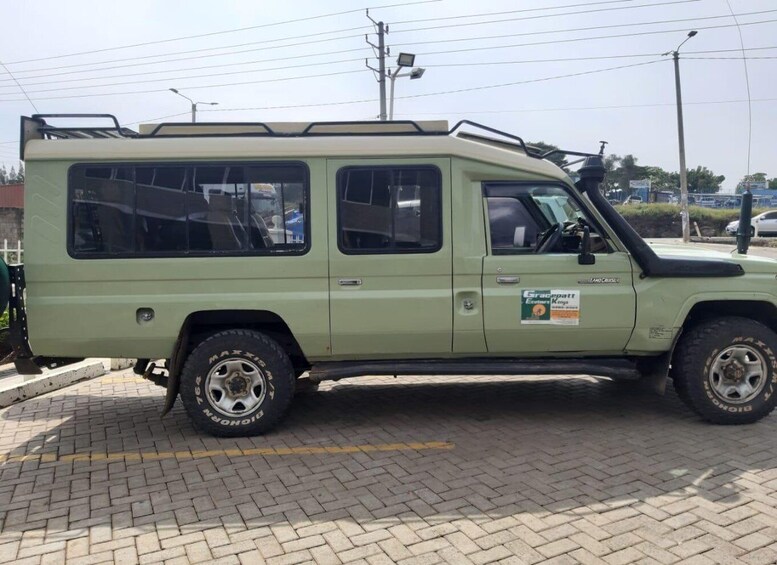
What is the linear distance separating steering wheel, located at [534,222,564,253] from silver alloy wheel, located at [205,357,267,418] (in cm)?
242

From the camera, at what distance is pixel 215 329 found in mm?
5059

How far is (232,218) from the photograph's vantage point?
15.8ft

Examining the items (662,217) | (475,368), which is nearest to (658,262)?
(475,368)

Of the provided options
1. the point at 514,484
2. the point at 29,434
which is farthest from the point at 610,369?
the point at 29,434

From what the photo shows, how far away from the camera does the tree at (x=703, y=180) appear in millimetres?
74812

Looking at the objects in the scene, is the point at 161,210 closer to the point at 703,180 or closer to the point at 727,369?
the point at 727,369

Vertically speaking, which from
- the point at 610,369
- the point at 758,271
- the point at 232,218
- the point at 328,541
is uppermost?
the point at 232,218

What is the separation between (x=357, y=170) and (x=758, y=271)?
330cm

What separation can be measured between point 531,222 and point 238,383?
2.65 meters

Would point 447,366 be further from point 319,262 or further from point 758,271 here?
point 758,271

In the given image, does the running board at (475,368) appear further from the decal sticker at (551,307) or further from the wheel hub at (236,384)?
the wheel hub at (236,384)

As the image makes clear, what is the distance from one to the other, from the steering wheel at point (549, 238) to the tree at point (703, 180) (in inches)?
3048

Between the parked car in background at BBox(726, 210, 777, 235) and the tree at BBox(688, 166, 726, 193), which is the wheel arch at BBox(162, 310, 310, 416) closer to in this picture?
the parked car in background at BBox(726, 210, 777, 235)

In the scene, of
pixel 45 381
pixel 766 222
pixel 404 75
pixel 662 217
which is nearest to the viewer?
pixel 45 381
